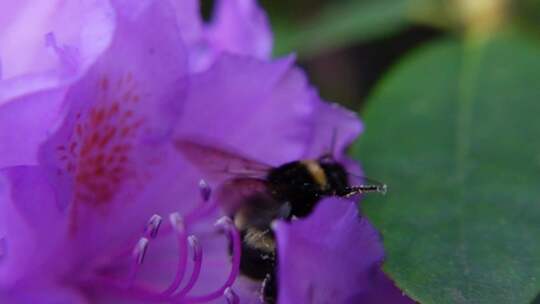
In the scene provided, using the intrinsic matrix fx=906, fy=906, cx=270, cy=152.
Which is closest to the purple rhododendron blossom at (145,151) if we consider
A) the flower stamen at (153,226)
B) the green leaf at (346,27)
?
the flower stamen at (153,226)

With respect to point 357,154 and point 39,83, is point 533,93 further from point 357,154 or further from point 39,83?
point 39,83

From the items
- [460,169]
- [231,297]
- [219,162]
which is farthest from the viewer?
[460,169]

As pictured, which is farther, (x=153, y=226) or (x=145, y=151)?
(x=145, y=151)

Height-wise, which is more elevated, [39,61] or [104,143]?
[39,61]

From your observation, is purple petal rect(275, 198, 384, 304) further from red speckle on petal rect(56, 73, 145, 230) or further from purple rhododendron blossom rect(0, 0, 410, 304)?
red speckle on petal rect(56, 73, 145, 230)

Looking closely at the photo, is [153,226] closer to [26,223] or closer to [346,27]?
[26,223]

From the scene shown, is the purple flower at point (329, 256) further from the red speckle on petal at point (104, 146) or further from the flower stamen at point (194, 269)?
the red speckle on petal at point (104, 146)

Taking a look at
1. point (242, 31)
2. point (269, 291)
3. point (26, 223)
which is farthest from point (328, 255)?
point (242, 31)
